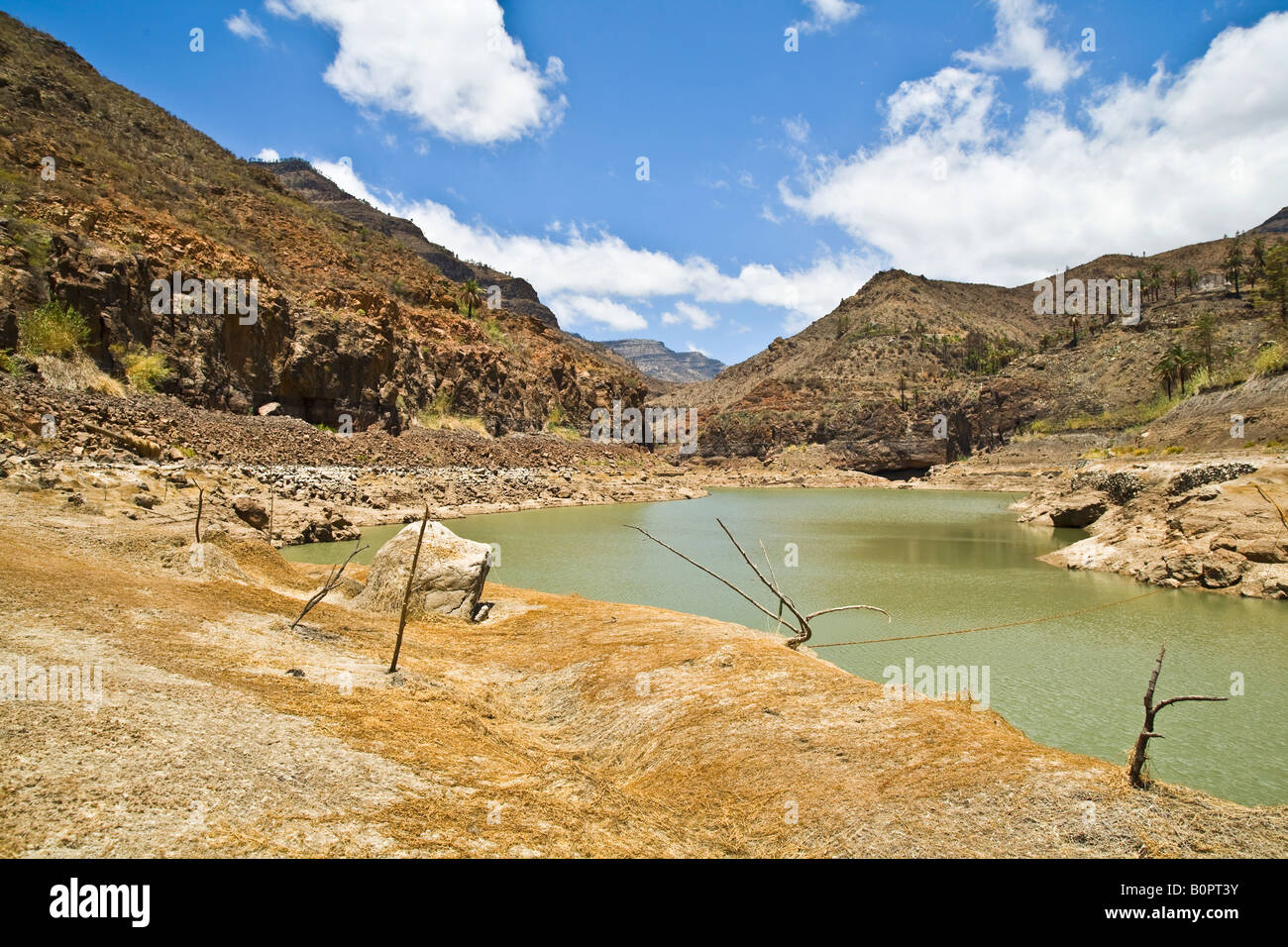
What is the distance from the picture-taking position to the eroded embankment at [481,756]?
3334 mm

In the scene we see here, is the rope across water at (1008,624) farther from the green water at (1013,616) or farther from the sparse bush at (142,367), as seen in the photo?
the sparse bush at (142,367)

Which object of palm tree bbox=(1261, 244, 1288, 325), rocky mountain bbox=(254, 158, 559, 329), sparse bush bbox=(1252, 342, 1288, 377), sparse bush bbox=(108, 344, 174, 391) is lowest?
sparse bush bbox=(108, 344, 174, 391)

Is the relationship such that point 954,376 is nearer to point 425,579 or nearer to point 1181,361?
point 1181,361

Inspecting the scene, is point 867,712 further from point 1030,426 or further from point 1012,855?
point 1030,426

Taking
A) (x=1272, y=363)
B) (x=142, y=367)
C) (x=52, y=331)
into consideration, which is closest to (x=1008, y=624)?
(x=52, y=331)

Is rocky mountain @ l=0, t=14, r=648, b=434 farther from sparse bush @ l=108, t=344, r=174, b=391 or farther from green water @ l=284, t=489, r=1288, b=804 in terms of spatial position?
green water @ l=284, t=489, r=1288, b=804

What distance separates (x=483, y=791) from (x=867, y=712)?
387cm

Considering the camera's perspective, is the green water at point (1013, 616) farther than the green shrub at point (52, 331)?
No

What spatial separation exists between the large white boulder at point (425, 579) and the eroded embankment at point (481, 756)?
2388mm

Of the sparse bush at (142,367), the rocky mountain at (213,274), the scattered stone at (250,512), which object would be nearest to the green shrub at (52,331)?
the rocky mountain at (213,274)

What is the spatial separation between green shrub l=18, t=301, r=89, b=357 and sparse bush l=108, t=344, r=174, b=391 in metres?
2.89

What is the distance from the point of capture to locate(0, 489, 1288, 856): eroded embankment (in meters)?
3.33

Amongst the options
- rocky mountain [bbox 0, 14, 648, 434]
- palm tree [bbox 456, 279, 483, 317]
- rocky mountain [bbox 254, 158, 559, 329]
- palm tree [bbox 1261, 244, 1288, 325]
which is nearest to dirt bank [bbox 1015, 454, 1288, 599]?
rocky mountain [bbox 0, 14, 648, 434]
